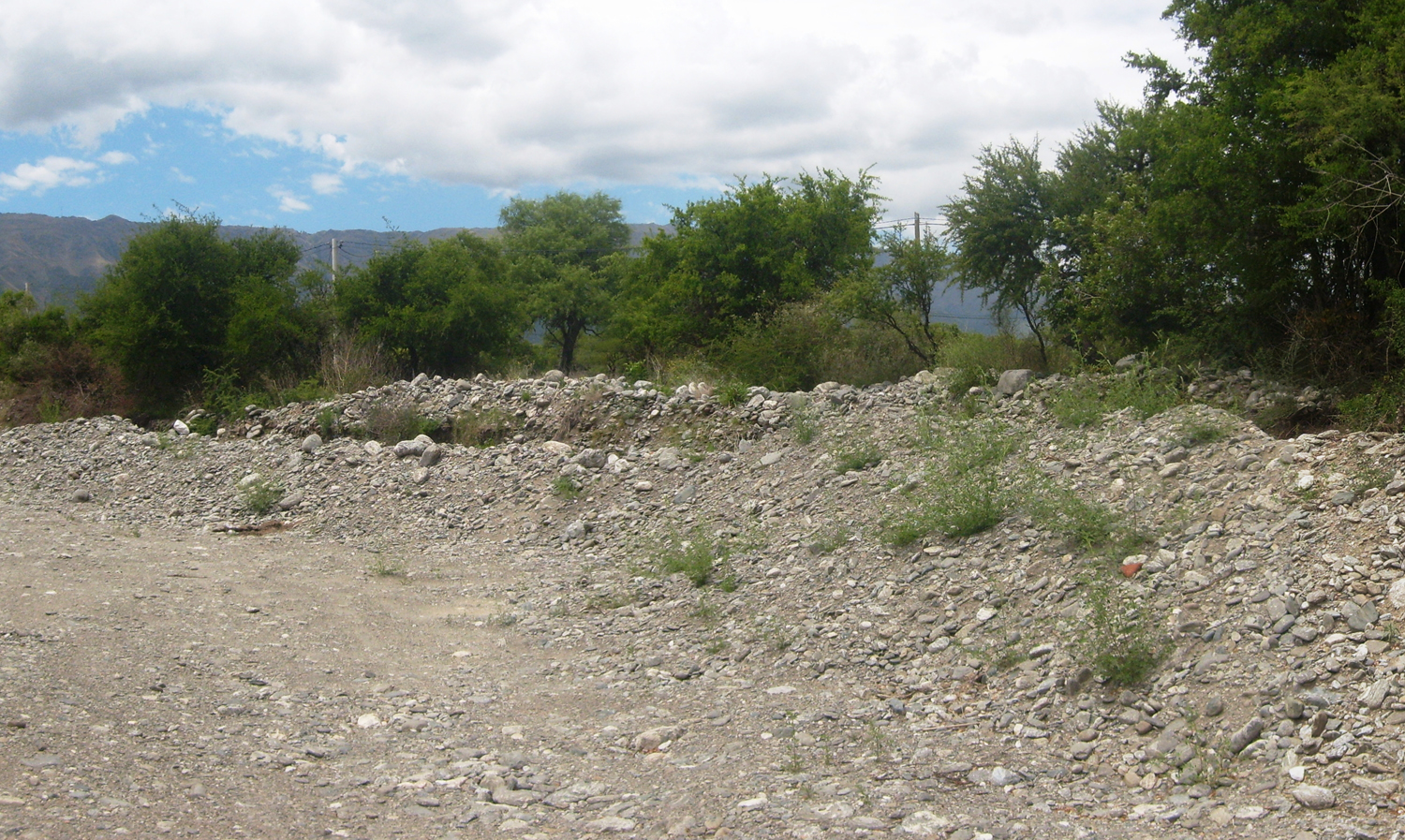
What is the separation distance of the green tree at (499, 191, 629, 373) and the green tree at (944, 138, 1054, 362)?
69.5ft

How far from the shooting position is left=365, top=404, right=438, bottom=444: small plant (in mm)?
13719

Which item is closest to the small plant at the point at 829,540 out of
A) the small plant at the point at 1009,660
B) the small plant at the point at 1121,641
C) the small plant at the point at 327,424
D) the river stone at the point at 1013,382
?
the small plant at the point at 1009,660

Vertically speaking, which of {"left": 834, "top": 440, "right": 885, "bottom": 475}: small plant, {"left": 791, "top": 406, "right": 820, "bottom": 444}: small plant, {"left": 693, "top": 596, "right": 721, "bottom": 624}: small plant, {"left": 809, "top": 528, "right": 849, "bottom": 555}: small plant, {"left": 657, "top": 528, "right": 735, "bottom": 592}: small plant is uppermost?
{"left": 791, "top": 406, "right": 820, "bottom": 444}: small plant

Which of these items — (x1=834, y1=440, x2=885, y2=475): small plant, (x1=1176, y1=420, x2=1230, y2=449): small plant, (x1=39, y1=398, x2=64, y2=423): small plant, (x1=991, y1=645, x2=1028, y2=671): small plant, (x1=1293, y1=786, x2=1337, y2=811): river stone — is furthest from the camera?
(x1=39, y1=398, x2=64, y2=423): small plant

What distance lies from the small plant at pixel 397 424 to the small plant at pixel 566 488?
4.22 meters

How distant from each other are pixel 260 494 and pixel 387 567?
360cm

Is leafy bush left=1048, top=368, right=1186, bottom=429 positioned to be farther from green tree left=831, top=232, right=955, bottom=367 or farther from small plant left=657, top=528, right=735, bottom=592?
green tree left=831, top=232, right=955, bottom=367

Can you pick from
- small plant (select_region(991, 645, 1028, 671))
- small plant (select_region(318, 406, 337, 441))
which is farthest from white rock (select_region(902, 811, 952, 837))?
small plant (select_region(318, 406, 337, 441))

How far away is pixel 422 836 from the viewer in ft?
11.7

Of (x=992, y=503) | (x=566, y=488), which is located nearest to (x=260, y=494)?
(x=566, y=488)

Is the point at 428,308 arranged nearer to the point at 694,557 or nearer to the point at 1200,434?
the point at 694,557

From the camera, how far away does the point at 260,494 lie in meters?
11.2

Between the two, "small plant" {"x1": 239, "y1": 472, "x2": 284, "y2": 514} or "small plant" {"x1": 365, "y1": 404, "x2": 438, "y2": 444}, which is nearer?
"small plant" {"x1": 239, "y1": 472, "x2": 284, "y2": 514}

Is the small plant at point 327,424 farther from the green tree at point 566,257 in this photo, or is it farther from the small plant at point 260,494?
the green tree at point 566,257
